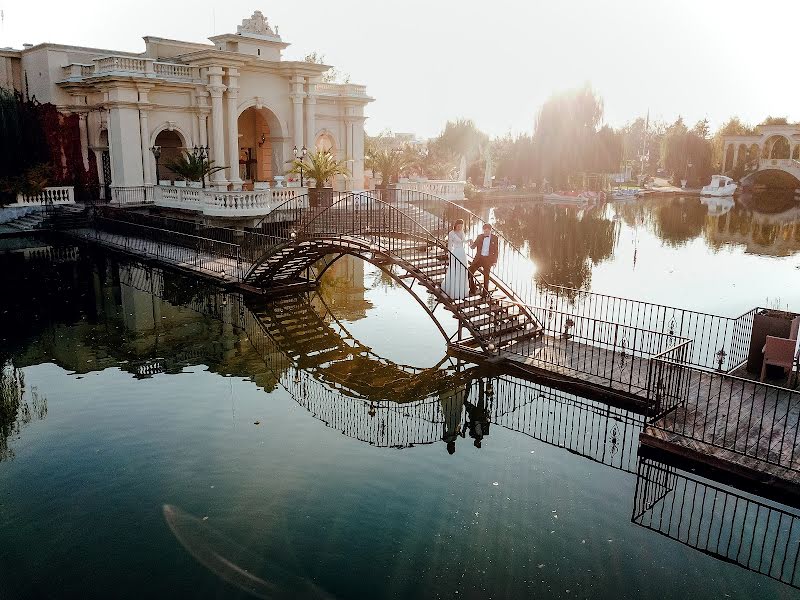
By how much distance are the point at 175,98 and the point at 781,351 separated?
30.6m

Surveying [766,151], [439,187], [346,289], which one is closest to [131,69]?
[346,289]

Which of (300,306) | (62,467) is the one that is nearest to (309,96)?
(300,306)

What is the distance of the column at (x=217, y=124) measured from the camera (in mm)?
32844

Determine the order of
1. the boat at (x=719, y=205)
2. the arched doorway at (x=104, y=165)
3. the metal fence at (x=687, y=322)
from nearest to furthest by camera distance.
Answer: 1. the metal fence at (x=687, y=322)
2. the arched doorway at (x=104, y=165)
3. the boat at (x=719, y=205)

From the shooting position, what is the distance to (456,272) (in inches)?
596

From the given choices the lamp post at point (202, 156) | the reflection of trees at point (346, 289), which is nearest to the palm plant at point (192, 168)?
the lamp post at point (202, 156)

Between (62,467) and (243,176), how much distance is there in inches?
1258

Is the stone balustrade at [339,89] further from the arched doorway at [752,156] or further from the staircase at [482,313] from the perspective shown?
the arched doorway at [752,156]

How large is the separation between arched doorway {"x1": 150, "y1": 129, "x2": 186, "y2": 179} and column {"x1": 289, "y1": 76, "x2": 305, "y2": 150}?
6.28m

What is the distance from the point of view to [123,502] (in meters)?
9.08

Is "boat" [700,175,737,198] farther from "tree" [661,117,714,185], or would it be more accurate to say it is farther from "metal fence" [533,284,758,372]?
"metal fence" [533,284,758,372]

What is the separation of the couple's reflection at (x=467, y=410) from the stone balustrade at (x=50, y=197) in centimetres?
2865

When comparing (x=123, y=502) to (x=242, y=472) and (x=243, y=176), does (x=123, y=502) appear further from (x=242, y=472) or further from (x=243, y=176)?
(x=243, y=176)

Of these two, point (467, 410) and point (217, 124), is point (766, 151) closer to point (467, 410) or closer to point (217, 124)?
point (217, 124)
